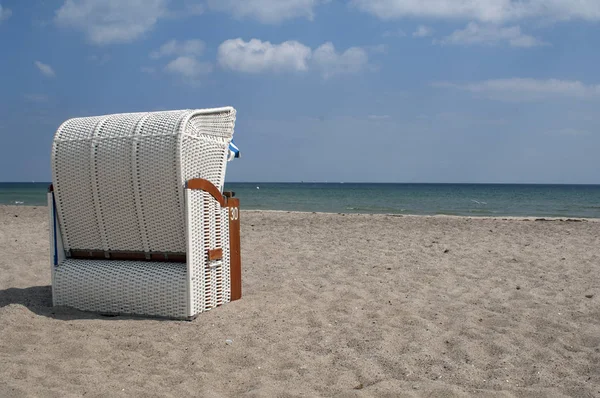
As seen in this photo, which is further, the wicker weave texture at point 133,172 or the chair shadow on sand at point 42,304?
the chair shadow on sand at point 42,304

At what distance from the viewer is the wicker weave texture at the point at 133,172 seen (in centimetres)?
520

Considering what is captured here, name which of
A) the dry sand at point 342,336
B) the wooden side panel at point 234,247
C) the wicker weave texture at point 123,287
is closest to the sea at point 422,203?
the dry sand at point 342,336

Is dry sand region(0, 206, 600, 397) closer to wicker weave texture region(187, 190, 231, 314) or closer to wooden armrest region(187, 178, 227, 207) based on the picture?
wicker weave texture region(187, 190, 231, 314)

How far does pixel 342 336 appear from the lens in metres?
4.98

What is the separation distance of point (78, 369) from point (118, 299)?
141cm

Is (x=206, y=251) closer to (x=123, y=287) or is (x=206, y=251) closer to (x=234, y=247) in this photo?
(x=234, y=247)

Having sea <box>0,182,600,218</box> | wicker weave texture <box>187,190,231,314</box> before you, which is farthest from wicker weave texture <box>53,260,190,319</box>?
sea <box>0,182,600,218</box>

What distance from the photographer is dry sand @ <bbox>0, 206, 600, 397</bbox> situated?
393cm

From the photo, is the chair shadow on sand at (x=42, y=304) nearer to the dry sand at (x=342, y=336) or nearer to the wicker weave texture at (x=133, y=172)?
the dry sand at (x=342, y=336)

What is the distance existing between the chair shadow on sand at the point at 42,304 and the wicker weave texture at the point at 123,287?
0.07 m

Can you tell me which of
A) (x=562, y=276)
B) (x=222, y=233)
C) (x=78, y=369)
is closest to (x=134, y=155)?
(x=222, y=233)

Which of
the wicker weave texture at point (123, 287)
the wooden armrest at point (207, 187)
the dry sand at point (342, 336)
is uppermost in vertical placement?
the wooden armrest at point (207, 187)

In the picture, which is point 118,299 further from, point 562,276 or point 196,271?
point 562,276

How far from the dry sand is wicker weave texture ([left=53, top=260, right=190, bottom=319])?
0.16 metres
